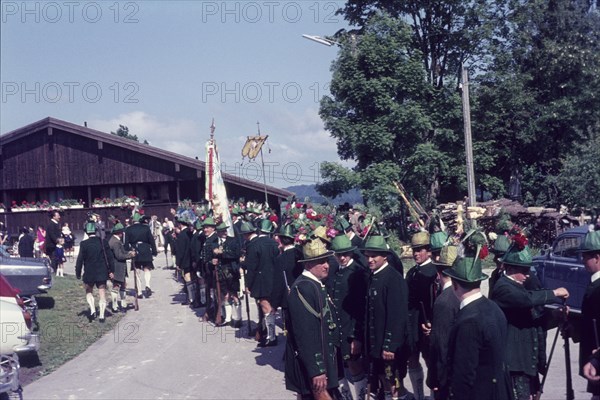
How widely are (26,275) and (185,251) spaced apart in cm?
356

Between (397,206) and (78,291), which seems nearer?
(78,291)

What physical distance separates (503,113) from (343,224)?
78.4 ft

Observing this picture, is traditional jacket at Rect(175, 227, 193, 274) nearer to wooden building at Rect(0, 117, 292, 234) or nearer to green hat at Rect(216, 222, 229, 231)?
green hat at Rect(216, 222, 229, 231)

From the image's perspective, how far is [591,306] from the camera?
570 cm

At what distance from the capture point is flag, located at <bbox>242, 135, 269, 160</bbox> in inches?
1390

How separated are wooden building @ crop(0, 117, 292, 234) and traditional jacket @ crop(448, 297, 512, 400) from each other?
1211 inches

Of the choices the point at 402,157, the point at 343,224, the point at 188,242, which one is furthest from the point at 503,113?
the point at 343,224

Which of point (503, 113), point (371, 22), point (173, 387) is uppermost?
point (371, 22)

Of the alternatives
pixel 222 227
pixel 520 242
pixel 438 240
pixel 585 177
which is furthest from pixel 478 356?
pixel 585 177

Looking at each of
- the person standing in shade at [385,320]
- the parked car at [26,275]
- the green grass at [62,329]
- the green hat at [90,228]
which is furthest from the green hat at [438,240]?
the parked car at [26,275]

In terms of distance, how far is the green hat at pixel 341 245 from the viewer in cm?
777

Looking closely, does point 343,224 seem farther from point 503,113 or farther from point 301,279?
point 503,113

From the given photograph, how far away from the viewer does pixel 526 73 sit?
32.5m

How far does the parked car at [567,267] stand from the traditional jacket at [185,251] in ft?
25.7
